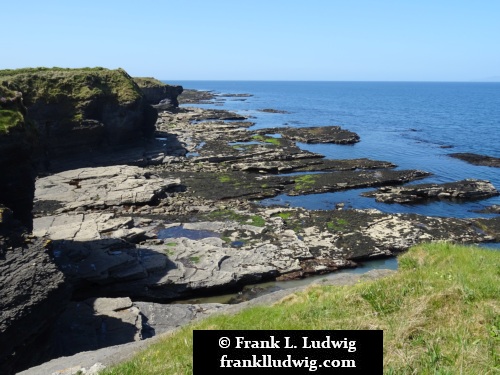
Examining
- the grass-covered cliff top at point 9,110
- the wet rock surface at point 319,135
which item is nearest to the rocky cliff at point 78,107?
the grass-covered cliff top at point 9,110

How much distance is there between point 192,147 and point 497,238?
4806 centimetres

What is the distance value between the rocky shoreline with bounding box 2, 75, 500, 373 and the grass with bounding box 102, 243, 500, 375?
1082 centimetres

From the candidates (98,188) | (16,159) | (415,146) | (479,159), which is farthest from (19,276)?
(415,146)

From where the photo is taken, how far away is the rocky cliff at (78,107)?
176 ft

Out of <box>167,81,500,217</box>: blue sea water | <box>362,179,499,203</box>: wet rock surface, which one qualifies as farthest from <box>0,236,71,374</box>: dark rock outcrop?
<box>362,179,499,203</box>: wet rock surface

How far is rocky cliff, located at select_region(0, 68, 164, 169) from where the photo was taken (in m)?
53.5

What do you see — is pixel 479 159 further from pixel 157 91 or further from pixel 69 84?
pixel 157 91

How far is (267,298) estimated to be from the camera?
19.8m

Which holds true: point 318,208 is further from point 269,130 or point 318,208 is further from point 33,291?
point 269,130

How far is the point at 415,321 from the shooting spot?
9375mm

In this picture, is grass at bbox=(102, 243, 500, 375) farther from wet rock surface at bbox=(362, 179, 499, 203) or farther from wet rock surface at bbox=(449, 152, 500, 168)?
wet rock surface at bbox=(449, 152, 500, 168)

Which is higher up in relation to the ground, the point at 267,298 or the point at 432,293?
the point at 432,293

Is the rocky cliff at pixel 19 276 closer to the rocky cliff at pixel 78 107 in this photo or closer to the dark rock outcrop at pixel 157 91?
the rocky cliff at pixel 78 107

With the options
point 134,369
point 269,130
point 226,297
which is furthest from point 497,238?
point 269,130
